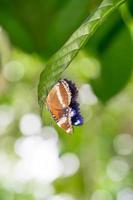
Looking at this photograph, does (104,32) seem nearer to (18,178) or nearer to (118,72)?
(118,72)

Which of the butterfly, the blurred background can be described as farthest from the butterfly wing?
the blurred background

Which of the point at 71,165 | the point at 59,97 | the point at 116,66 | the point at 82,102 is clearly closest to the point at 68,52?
the point at 59,97

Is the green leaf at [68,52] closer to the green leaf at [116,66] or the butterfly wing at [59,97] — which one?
the butterfly wing at [59,97]

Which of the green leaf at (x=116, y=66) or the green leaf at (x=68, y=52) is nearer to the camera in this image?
the green leaf at (x=68, y=52)

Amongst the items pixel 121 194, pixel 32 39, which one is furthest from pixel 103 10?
pixel 121 194

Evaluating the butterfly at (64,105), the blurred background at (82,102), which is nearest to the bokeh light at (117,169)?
the blurred background at (82,102)

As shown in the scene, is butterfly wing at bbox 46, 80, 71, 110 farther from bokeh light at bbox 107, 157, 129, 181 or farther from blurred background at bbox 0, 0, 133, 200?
bokeh light at bbox 107, 157, 129, 181
